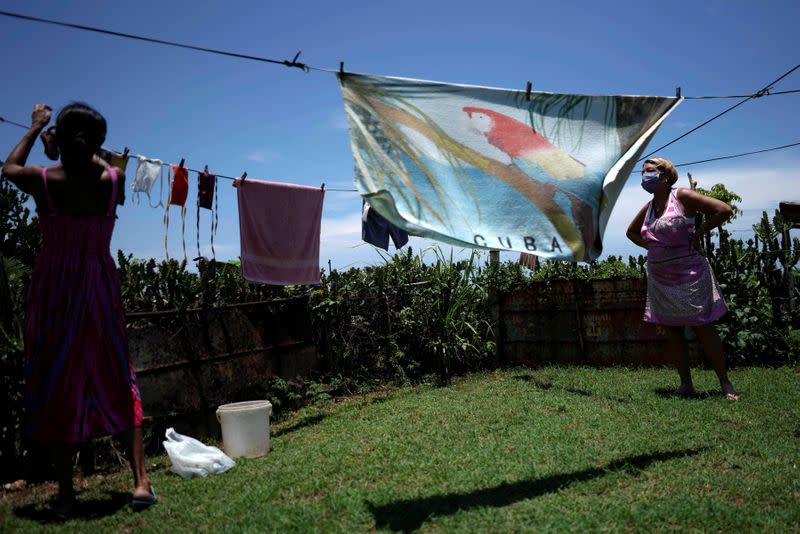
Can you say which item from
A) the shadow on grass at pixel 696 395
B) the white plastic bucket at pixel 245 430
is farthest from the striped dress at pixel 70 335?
the shadow on grass at pixel 696 395

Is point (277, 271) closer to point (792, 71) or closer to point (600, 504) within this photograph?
point (600, 504)

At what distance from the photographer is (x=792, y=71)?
5934 mm

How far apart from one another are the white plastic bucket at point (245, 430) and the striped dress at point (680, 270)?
150 inches

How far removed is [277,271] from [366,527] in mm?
4055

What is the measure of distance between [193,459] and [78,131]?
240 centimetres

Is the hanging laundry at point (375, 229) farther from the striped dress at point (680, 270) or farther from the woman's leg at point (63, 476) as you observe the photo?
the woman's leg at point (63, 476)

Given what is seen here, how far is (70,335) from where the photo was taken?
3.45 meters

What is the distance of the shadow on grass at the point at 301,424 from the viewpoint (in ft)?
19.5

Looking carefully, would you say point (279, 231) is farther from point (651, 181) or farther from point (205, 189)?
point (651, 181)

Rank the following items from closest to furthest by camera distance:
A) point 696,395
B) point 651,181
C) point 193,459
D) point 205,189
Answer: point 193,459 → point 651,181 → point 696,395 → point 205,189

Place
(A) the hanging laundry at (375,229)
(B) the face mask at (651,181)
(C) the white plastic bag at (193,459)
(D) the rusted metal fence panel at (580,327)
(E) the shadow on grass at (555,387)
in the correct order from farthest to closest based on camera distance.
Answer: (D) the rusted metal fence panel at (580,327)
(A) the hanging laundry at (375,229)
(E) the shadow on grass at (555,387)
(B) the face mask at (651,181)
(C) the white plastic bag at (193,459)

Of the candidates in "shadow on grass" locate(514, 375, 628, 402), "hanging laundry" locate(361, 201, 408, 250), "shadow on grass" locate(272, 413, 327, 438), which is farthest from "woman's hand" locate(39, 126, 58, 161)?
"shadow on grass" locate(514, 375, 628, 402)

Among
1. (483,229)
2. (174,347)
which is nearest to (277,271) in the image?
(174,347)

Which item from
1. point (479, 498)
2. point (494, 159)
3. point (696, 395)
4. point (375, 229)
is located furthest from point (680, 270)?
point (375, 229)
